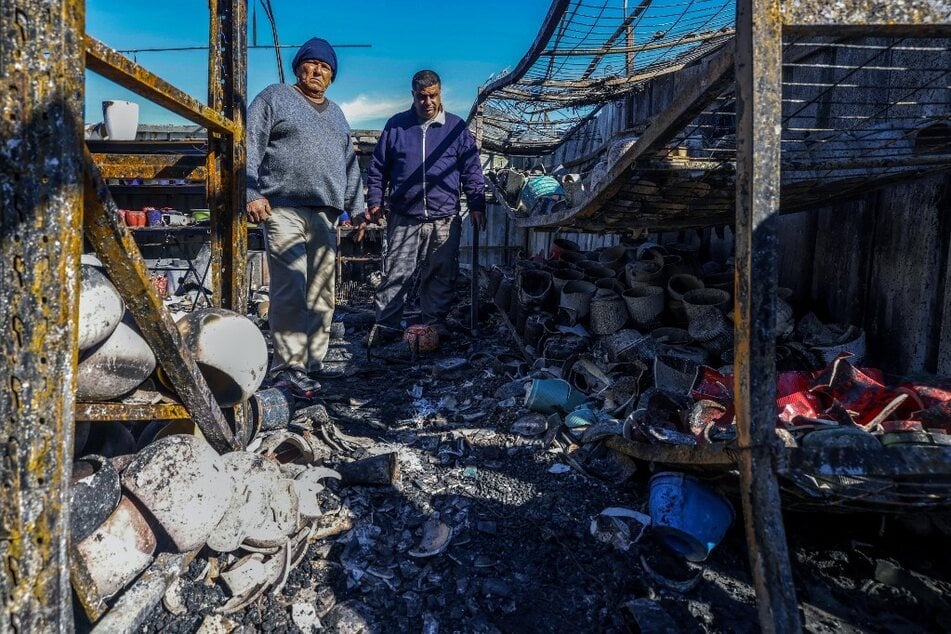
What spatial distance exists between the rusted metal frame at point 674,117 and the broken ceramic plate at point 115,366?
1801mm

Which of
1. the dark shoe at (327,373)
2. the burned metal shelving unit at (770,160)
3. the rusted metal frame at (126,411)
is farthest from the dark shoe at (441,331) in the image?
the rusted metal frame at (126,411)

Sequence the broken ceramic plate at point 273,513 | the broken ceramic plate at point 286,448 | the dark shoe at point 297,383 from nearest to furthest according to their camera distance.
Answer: the broken ceramic plate at point 273,513, the broken ceramic plate at point 286,448, the dark shoe at point 297,383

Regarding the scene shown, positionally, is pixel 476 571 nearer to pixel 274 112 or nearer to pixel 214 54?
pixel 214 54

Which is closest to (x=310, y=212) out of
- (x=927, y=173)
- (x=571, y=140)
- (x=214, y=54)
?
(x=214, y=54)

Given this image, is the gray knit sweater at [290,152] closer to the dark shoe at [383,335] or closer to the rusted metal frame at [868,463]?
the dark shoe at [383,335]

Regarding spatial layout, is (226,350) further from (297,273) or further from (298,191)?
(298,191)

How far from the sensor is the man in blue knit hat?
3438 millimetres

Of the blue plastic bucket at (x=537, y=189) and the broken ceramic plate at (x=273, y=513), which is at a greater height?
the blue plastic bucket at (x=537, y=189)

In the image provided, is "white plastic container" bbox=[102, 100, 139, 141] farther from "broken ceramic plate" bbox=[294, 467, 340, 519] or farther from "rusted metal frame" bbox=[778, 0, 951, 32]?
"rusted metal frame" bbox=[778, 0, 951, 32]

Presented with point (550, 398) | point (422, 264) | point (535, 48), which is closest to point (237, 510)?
point (550, 398)

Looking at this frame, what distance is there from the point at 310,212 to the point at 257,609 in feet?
8.46

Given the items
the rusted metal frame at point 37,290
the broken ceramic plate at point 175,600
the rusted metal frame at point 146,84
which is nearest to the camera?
the rusted metal frame at point 37,290

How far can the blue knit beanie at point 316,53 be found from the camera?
3.62 m

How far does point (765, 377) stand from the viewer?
1287 millimetres
